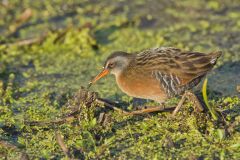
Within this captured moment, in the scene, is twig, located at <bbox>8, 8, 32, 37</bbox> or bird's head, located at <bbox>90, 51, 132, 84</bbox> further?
twig, located at <bbox>8, 8, 32, 37</bbox>

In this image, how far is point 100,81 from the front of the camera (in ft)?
26.3

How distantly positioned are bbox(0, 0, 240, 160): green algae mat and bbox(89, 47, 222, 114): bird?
242mm

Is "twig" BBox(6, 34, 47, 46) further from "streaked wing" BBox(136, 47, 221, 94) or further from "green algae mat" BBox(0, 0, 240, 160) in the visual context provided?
"streaked wing" BBox(136, 47, 221, 94)

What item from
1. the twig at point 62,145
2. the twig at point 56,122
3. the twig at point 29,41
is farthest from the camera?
the twig at point 29,41

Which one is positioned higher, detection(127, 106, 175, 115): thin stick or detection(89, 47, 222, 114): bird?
detection(89, 47, 222, 114): bird

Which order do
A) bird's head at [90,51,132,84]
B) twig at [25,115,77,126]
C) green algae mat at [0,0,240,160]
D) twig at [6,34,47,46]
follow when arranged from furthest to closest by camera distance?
twig at [6,34,47,46] < bird's head at [90,51,132,84] < twig at [25,115,77,126] < green algae mat at [0,0,240,160]

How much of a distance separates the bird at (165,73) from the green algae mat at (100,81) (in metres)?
0.24

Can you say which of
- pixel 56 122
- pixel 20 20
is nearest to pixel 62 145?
pixel 56 122

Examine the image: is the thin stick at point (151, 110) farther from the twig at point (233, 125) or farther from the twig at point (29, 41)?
the twig at point (29, 41)

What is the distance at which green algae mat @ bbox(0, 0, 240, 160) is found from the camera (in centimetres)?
595

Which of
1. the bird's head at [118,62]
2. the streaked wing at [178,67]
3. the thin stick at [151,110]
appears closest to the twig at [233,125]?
the streaked wing at [178,67]

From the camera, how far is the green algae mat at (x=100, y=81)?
5949mm

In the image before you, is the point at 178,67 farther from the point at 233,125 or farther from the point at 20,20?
the point at 20,20

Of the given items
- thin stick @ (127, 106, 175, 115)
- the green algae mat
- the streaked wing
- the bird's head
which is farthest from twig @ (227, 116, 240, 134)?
the bird's head
